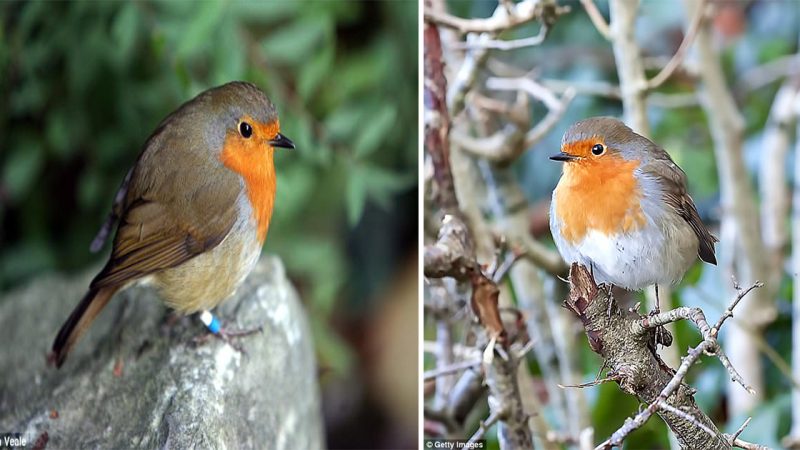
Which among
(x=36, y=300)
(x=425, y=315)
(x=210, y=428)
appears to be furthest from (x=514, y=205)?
(x=36, y=300)

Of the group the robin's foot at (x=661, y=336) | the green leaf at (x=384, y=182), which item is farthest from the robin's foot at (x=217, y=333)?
the robin's foot at (x=661, y=336)

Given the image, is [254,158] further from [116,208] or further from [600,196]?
[600,196]

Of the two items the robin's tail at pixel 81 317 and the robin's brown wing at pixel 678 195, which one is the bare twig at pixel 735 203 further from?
the robin's tail at pixel 81 317

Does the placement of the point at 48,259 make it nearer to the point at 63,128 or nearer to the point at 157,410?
the point at 63,128

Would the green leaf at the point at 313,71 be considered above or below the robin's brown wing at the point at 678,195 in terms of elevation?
above

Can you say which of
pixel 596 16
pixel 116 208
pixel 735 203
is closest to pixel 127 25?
pixel 116 208

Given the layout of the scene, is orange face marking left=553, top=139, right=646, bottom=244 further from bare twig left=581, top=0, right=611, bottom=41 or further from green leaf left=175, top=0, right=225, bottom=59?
green leaf left=175, top=0, right=225, bottom=59
